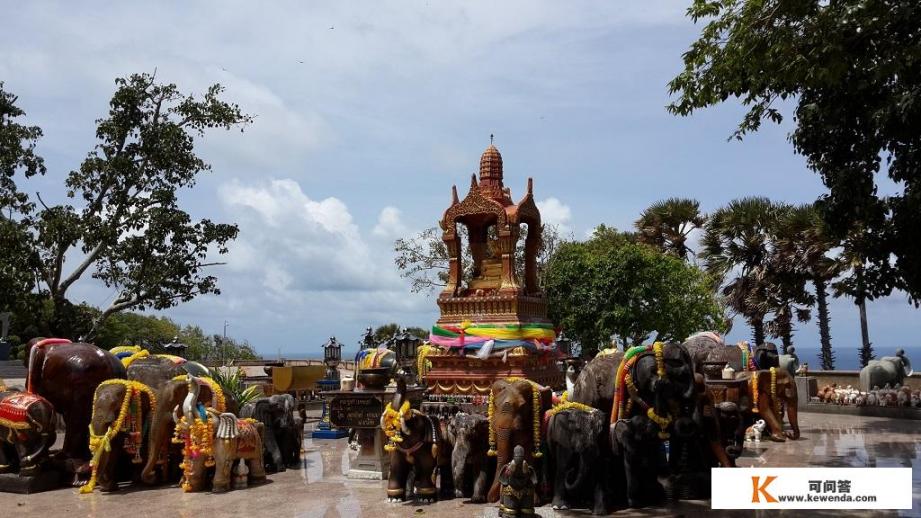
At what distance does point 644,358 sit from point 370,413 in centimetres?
498

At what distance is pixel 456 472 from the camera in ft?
34.5

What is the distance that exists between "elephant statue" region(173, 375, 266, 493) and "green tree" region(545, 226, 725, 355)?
2031cm

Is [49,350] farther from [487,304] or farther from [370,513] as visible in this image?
[487,304]

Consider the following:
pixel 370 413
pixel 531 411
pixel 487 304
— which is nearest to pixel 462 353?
Result: pixel 487 304

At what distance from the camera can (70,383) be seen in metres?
12.4

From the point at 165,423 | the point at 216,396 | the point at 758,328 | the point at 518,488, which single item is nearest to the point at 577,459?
the point at 518,488

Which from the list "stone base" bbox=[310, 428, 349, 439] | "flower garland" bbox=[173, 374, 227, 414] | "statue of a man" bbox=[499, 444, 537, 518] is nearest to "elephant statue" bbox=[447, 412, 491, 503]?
"statue of a man" bbox=[499, 444, 537, 518]

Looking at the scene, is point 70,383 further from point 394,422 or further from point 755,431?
point 755,431

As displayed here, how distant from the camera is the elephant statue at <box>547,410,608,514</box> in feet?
31.6

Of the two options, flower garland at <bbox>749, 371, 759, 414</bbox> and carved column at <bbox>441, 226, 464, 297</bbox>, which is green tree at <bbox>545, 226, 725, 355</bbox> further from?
flower garland at <bbox>749, 371, 759, 414</bbox>

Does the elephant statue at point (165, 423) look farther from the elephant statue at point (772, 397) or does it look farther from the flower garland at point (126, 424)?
the elephant statue at point (772, 397)

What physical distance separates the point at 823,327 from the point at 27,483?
1010 inches

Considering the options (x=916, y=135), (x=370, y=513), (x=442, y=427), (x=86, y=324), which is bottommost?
(x=370, y=513)

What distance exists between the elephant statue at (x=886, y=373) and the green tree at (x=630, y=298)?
26.2 feet
